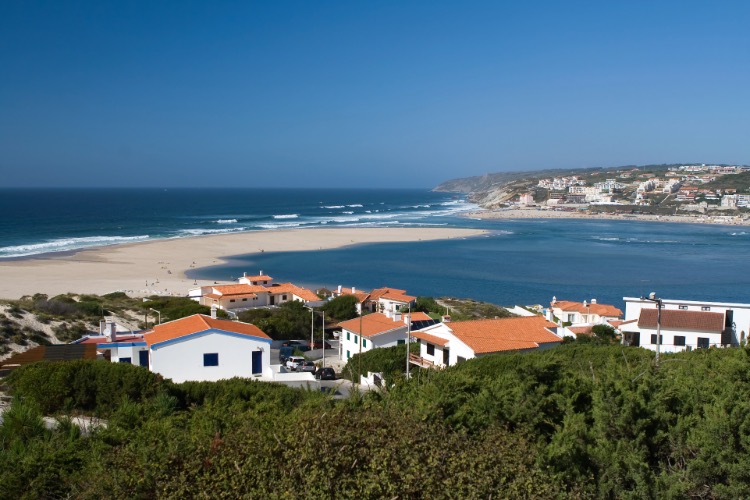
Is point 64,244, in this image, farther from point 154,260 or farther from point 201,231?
point 201,231

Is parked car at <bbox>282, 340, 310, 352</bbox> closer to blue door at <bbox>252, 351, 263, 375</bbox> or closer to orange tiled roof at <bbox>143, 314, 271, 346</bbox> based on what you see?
orange tiled roof at <bbox>143, 314, 271, 346</bbox>

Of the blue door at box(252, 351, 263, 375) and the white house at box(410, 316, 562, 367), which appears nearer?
the blue door at box(252, 351, 263, 375)

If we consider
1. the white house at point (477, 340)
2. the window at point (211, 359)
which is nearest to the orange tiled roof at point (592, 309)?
the white house at point (477, 340)

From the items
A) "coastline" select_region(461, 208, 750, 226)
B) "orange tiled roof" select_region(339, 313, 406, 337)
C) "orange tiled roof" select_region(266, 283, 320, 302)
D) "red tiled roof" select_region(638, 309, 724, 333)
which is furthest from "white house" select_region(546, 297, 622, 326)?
"coastline" select_region(461, 208, 750, 226)

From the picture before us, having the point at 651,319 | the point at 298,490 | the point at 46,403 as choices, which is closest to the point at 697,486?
the point at 298,490

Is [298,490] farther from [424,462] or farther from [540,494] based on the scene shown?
[540,494]

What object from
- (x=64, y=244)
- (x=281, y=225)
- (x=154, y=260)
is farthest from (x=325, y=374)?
(x=281, y=225)
